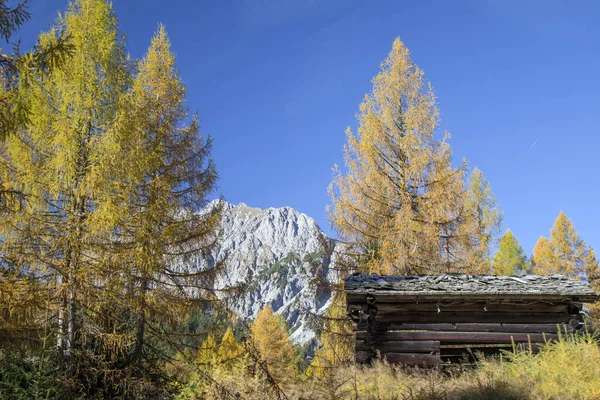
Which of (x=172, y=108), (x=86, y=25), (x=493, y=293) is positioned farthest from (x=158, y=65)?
(x=493, y=293)

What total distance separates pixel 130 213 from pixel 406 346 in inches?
308

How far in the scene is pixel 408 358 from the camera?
499 inches

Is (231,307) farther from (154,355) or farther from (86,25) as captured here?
(86,25)

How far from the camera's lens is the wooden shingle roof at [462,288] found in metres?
12.2

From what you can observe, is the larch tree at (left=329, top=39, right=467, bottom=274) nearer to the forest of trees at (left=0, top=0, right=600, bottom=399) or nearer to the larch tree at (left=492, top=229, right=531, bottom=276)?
the forest of trees at (left=0, top=0, right=600, bottom=399)

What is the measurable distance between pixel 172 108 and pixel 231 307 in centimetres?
646

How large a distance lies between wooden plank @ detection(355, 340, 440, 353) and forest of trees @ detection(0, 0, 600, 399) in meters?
0.91

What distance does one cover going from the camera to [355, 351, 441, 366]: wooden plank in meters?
12.6

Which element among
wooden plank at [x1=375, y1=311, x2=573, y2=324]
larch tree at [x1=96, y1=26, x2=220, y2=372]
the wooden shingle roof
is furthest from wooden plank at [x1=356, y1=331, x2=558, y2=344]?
larch tree at [x1=96, y1=26, x2=220, y2=372]

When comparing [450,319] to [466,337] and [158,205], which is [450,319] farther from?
[158,205]

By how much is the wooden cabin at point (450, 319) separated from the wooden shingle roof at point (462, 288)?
25mm

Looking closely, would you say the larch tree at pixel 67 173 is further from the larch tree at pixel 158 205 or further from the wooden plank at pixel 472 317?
the wooden plank at pixel 472 317

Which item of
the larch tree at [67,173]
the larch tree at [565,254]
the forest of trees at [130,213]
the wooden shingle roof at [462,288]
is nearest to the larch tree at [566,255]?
the larch tree at [565,254]

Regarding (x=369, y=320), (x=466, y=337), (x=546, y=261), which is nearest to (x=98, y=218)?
(x=369, y=320)
